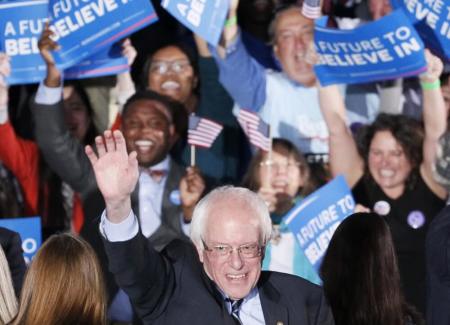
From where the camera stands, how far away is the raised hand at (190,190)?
641 cm

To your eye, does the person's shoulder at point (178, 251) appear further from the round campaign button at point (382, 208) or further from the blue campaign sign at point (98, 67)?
the blue campaign sign at point (98, 67)

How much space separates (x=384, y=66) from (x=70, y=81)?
6.31 feet

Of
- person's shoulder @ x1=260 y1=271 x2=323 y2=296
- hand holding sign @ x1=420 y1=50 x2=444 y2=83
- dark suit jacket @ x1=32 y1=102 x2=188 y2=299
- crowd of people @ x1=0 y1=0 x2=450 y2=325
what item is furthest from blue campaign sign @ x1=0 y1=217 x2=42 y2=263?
hand holding sign @ x1=420 y1=50 x2=444 y2=83

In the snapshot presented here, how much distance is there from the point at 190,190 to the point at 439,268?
91.2 inches

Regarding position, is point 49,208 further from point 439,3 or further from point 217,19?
→ point 439,3

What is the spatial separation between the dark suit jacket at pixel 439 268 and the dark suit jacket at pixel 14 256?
1.60 m

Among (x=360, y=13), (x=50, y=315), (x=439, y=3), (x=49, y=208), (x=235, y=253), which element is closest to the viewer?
(x=50, y=315)

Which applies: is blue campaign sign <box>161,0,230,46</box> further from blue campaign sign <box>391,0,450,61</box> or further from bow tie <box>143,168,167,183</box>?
blue campaign sign <box>391,0,450,61</box>

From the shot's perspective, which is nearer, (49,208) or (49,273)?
(49,273)

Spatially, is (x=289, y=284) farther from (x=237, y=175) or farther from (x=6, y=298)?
(x=237, y=175)

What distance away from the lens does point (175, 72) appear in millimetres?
7066

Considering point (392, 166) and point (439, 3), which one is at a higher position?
point (439, 3)

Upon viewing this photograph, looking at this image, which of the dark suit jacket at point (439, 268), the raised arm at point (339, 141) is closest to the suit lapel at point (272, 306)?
the dark suit jacket at point (439, 268)

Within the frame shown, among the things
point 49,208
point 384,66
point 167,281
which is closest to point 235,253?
point 167,281
